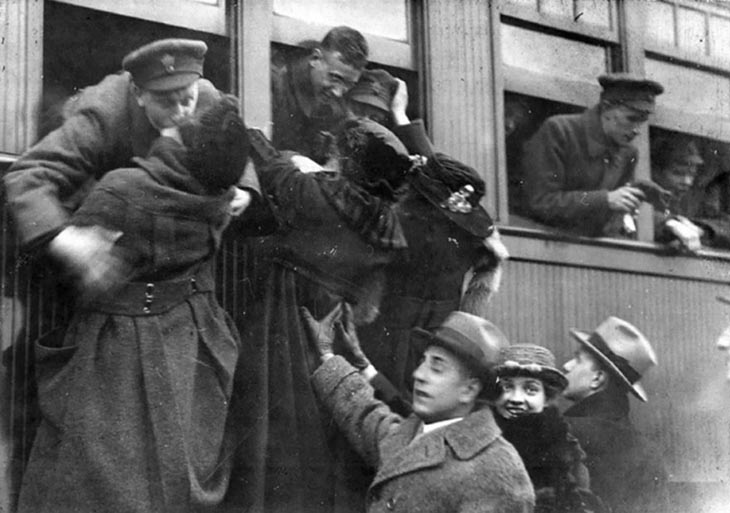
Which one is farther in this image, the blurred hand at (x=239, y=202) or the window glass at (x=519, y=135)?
the window glass at (x=519, y=135)

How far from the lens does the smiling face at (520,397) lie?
4.89m

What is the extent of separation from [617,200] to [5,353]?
9.35 feet

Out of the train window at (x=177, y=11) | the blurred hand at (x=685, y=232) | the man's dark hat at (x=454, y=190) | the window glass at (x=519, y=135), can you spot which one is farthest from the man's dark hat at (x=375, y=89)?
the blurred hand at (x=685, y=232)

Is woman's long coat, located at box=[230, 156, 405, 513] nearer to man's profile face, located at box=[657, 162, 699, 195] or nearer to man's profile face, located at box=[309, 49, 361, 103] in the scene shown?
man's profile face, located at box=[309, 49, 361, 103]

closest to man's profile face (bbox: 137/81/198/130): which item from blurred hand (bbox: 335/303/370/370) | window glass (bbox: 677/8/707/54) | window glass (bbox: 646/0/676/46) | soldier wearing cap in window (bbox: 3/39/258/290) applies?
soldier wearing cap in window (bbox: 3/39/258/290)

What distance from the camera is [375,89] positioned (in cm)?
497

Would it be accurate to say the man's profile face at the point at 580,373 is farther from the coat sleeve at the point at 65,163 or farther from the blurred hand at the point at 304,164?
the coat sleeve at the point at 65,163

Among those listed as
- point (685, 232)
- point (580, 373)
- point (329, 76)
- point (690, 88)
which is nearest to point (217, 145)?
point (329, 76)

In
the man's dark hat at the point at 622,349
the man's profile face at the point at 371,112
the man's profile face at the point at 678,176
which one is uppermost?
the man's profile face at the point at 371,112

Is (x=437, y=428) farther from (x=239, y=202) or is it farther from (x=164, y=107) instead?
(x=164, y=107)

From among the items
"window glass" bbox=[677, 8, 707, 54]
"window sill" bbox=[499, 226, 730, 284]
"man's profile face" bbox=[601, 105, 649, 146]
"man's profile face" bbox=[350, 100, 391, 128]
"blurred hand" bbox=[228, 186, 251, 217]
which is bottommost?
"window sill" bbox=[499, 226, 730, 284]

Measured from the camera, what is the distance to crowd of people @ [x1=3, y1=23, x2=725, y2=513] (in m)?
4.09

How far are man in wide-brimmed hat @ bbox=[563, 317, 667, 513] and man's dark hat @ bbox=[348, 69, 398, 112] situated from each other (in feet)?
4.30

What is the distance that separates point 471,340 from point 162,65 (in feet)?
4.70
